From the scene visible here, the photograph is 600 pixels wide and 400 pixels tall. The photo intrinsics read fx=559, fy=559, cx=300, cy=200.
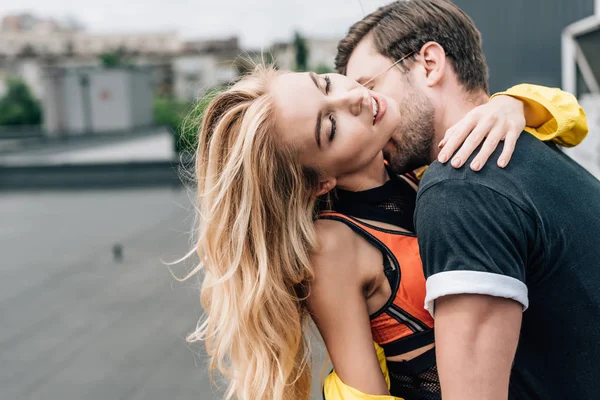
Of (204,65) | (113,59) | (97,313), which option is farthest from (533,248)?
(204,65)

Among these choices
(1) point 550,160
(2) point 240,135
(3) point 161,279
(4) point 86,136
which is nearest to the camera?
(1) point 550,160

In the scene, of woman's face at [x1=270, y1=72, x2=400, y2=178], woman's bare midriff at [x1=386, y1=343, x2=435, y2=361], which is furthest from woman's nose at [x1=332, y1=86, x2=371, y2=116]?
woman's bare midriff at [x1=386, y1=343, x2=435, y2=361]

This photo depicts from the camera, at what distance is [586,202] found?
1.03 m

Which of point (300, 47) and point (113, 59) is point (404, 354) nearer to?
point (300, 47)

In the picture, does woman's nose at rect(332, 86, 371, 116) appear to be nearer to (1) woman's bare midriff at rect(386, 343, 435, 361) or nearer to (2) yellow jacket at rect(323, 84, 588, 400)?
(2) yellow jacket at rect(323, 84, 588, 400)

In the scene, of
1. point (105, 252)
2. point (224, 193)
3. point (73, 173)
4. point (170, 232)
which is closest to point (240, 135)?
point (224, 193)

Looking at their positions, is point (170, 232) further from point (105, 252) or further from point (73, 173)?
point (73, 173)

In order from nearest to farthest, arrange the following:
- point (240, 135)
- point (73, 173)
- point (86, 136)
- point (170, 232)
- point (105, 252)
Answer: point (240, 135) → point (105, 252) → point (170, 232) → point (73, 173) → point (86, 136)

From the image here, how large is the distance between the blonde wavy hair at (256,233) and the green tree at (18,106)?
29.9 metres

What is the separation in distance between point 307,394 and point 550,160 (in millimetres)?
955

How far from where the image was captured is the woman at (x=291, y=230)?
1258 millimetres

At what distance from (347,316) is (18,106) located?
101ft

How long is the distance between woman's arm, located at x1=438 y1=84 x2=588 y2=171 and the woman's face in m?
0.27

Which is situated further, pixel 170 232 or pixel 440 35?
pixel 170 232
